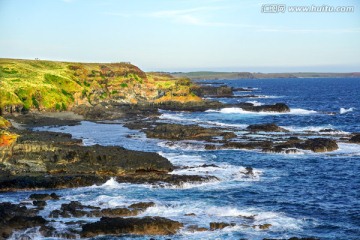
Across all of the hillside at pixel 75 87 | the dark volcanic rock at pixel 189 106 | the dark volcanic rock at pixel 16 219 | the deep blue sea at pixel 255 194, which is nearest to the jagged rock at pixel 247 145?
the deep blue sea at pixel 255 194

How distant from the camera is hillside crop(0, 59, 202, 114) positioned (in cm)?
8400

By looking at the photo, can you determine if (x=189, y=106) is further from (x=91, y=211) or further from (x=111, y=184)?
(x=91, y=211)

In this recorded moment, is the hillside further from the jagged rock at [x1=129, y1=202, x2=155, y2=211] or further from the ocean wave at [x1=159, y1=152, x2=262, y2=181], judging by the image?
the jagged rock at [x1=129, y1=202, x2=155, y2=211]

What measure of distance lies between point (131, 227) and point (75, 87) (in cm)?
7818

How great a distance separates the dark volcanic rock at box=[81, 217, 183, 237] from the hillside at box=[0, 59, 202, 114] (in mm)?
57442

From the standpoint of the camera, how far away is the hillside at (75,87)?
84.0 m

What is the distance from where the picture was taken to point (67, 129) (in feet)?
223

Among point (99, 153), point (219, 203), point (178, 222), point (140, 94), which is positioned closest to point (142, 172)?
point (99, 153)

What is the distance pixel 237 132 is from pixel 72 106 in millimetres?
41601

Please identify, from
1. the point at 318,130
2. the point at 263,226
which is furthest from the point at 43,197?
the point at 318,130

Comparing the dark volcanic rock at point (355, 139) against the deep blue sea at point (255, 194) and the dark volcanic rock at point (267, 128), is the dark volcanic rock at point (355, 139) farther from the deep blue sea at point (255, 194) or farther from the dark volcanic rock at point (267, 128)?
the dark volcanic rock at point (267, 128)

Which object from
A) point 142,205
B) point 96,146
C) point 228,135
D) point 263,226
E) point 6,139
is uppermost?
point 6,139

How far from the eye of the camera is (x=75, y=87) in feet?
330

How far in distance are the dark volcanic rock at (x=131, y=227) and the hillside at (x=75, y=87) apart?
57.4 m
